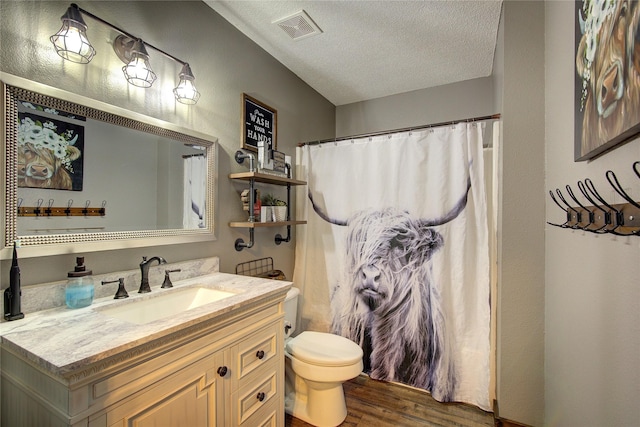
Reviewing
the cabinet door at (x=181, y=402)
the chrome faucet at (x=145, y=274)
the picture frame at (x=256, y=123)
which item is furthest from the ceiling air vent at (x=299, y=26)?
the cabinet door at (x=181, y=402)

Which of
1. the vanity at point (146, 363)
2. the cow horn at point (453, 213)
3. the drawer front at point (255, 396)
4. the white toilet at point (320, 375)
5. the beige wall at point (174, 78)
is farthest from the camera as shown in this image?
the cow horn at point (453, 213)

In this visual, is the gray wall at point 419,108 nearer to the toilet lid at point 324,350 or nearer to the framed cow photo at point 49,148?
the toilet lid at point 324,350

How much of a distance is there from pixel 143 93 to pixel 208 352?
1.22 metres

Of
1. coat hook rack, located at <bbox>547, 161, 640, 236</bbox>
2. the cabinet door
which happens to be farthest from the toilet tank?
coat hook rack, located at <bbox>547, 161, 640, 236</bbox>

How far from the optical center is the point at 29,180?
3.26ft

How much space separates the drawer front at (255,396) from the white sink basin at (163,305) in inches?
15.9

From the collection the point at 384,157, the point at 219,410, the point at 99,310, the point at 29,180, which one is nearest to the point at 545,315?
the point at 384,157

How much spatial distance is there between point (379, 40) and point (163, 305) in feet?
6.94

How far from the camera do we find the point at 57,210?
1.06 metres

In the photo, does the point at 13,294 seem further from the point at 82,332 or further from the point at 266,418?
the point at 266,418

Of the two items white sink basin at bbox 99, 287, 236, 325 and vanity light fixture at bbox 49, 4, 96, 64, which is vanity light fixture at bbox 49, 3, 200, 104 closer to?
vanity light fixture at bbox 49, 4, 96, 64

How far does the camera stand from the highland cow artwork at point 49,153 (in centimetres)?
98

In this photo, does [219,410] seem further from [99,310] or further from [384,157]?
[384,157]

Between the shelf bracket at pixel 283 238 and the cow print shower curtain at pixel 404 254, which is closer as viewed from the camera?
the cow print shower curtain at pixel 404 254
